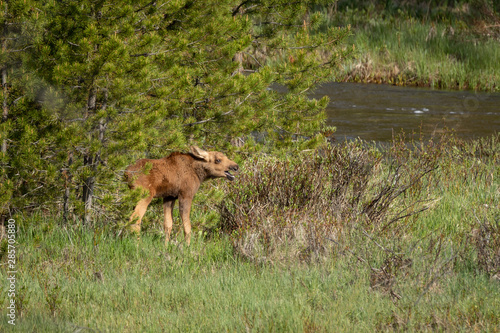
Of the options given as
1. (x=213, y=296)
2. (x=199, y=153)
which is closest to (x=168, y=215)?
(x=199, y=153)

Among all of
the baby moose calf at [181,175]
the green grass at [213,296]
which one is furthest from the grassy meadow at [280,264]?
the baby moose calf at [181,175]

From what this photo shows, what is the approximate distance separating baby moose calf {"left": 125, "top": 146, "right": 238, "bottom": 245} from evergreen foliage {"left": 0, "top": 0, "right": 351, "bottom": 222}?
16 cm

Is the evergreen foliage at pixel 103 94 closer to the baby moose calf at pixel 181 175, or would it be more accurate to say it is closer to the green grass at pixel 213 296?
the baby moose calf at pixel 181 175

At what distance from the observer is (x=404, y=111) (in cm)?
1772

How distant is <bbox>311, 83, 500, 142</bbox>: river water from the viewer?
15.7 metres

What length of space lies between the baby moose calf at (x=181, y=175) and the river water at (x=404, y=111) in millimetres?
7934

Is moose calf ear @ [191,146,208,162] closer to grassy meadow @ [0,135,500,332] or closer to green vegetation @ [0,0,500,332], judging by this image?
green vegetation @ [0,0,500,332]

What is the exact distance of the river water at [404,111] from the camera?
15.7m

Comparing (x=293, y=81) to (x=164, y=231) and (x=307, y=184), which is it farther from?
(x=164, y=231)

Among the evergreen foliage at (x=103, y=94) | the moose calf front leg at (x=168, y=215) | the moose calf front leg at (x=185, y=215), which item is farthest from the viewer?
the moose calf front leg at (x=168, y=215)

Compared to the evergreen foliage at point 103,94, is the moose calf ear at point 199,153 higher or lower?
lower

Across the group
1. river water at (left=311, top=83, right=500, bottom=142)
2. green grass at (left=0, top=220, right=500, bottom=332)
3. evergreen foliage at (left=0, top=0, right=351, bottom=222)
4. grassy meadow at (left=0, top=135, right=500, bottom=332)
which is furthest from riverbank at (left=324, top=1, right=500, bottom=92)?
green grass at (left=0, top=220, right=500, bottom=332)

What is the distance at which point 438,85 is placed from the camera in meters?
20.7

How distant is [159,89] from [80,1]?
1.09 m
